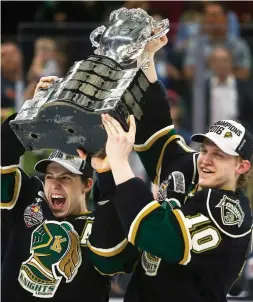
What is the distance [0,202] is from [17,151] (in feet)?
0.74

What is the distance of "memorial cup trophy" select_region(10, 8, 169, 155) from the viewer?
10.9 ft

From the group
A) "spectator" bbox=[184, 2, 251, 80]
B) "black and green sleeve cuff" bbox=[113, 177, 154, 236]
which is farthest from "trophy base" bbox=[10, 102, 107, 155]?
"spectator" bbox=[184, 2, 251, 80]

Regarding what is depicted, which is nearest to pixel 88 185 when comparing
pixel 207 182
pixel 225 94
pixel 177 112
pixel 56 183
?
pixel 56 183

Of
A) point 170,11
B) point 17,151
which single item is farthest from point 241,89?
point 17,151

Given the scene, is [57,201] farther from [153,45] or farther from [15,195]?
[153,45]

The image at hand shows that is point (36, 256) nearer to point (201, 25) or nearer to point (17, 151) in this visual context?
point (17, 151)

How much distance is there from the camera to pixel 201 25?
731 centimetres

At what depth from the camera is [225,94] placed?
7008 millimetres

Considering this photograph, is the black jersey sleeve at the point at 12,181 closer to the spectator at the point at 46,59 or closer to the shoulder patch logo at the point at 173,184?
the shoulder patch logo at the point at 173,184

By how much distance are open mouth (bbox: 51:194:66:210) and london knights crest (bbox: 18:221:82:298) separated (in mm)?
83

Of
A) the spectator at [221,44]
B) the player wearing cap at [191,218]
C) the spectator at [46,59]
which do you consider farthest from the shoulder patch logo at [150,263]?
the spectator at [46,59]

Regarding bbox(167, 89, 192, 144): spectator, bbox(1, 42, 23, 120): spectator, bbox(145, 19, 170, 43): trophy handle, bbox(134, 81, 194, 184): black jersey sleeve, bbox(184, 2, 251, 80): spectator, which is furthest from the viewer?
bbox(1, 42, 23, 120): spectator

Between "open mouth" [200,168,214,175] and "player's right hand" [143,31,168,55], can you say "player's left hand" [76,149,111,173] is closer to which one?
"open mouth" [200,168,214,175]

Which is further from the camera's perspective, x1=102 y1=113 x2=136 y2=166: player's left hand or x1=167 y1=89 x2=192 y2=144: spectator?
x1=167 y1=89 x2=192 y2=144: spectator
